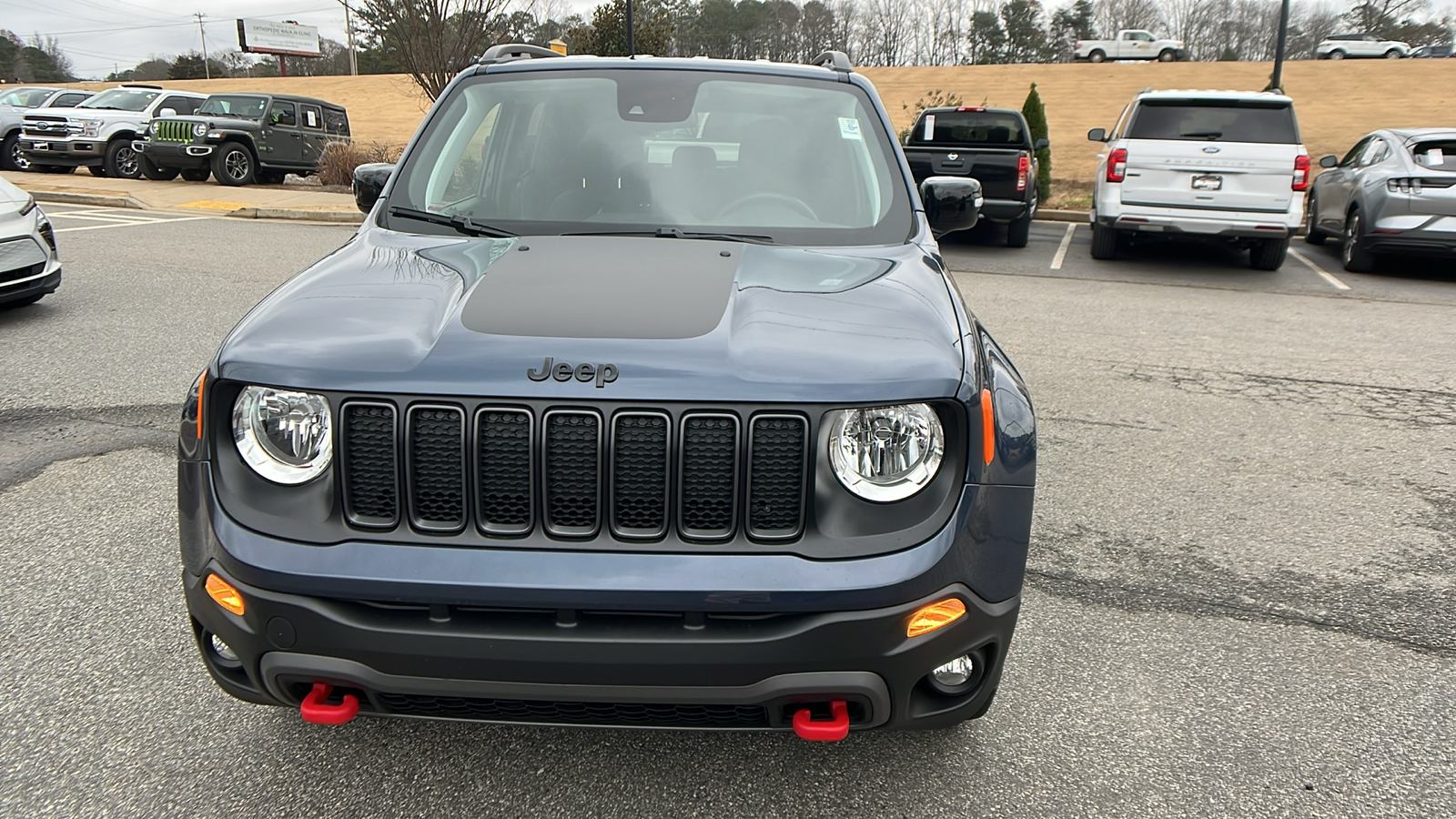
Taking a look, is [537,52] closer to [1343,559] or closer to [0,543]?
[0,543]

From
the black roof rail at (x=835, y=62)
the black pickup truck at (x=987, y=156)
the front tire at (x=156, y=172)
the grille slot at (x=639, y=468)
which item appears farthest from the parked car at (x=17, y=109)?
the grille slot at (x=639, y=468)

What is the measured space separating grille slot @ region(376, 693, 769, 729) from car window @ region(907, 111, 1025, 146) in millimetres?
12691

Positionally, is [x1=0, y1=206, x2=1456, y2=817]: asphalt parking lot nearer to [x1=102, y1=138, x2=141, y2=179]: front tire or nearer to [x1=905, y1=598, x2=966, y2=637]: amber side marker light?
[x1=905, y1=598, x2=966, y2=637]: amber side marker light

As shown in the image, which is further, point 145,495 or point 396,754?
point 145,495

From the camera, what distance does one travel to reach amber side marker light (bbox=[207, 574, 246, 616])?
205 centimetres

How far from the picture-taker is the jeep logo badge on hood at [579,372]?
201 centimetres

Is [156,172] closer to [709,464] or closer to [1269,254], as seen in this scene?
[1269,254]

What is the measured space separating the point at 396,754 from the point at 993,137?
42.6 ft

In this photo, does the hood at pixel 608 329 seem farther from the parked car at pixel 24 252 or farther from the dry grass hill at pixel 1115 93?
the dry grass hill at pixel 1115 93

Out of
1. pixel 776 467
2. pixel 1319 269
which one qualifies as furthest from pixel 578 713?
pixel 1319 269

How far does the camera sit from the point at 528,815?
7.77 ft

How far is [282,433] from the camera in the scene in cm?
212

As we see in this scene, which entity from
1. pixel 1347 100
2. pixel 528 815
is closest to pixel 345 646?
pixel 528 815

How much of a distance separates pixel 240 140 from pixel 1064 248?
1542cm
